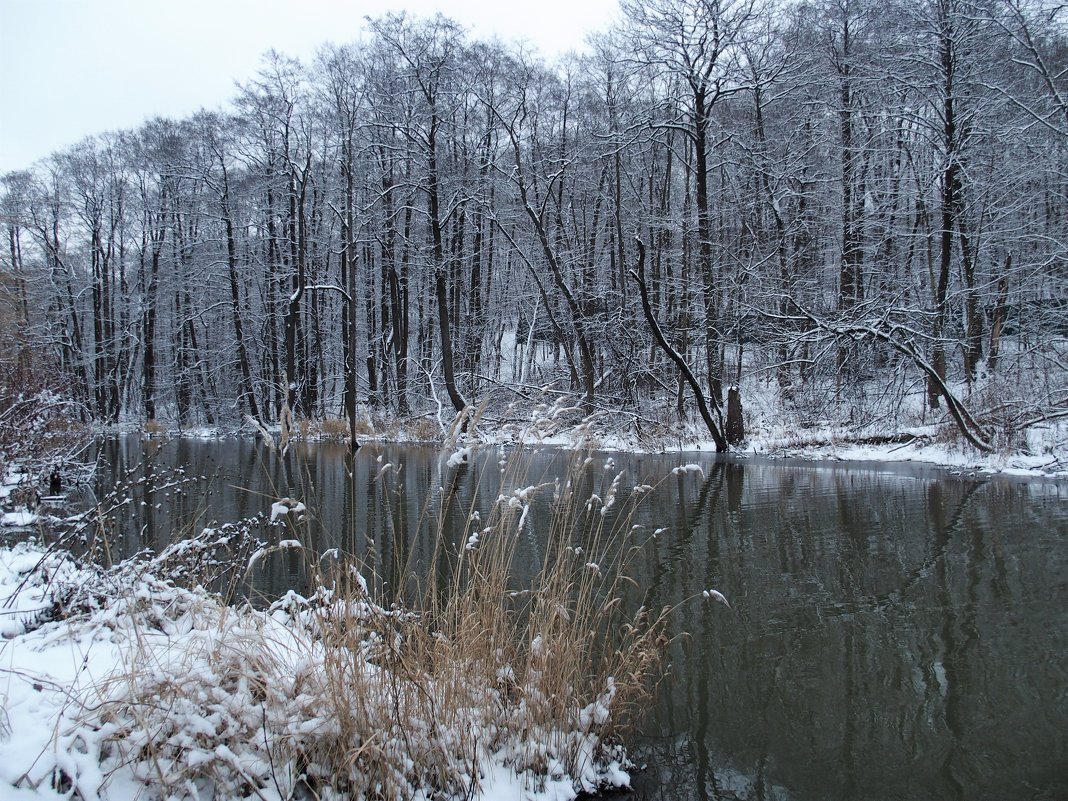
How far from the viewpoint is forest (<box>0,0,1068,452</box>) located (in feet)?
46.5

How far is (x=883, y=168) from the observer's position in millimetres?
19203

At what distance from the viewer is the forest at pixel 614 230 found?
14180 mm

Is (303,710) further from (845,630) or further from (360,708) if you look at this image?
(845,630)

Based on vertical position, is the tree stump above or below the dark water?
above

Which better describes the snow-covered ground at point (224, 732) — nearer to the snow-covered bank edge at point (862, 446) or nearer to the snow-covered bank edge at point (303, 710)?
the snow-covered bank edge at point (303, 710)

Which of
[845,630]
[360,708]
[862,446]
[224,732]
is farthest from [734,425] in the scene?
[224,732]

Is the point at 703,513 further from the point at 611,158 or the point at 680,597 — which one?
the point at 611,158

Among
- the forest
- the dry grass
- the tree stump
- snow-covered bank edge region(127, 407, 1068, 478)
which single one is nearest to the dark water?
the dry grass

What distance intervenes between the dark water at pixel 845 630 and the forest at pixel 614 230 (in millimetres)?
3016

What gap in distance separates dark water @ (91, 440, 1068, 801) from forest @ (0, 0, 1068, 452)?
3.02 meters

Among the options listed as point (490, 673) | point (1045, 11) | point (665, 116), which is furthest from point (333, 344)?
point (490, 673)

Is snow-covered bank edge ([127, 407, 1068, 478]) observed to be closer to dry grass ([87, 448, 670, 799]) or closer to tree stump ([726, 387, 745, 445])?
tree stump ([726, 387, 745, 445])

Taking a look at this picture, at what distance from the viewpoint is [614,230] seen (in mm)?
24781

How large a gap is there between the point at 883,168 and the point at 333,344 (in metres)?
22.2
